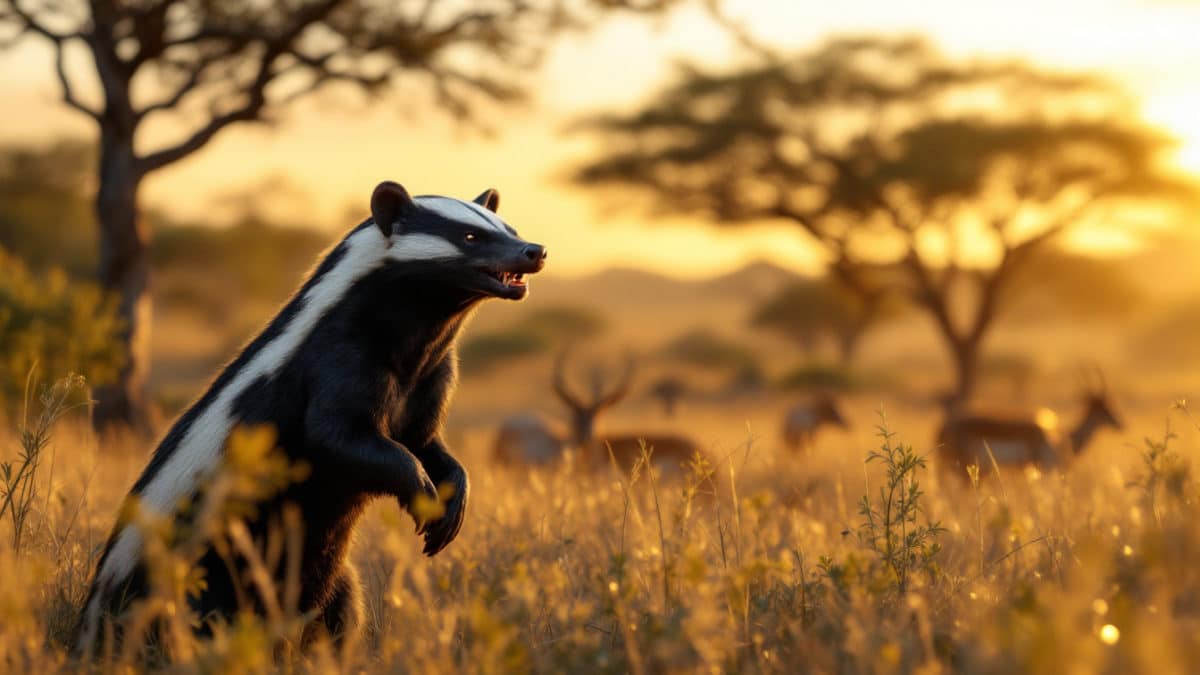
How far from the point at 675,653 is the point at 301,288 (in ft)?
6.11

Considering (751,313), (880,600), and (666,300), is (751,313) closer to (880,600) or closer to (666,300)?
(880,600)

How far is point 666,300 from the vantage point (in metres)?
89.4

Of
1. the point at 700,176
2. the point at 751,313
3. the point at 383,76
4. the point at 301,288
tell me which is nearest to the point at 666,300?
the point at 751,313

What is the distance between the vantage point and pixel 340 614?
3.89 meters

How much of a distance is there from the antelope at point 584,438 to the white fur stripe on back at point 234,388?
13.6 feet

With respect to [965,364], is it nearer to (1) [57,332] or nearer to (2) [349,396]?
(1) [57,332]

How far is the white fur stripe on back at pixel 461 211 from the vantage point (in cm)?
385

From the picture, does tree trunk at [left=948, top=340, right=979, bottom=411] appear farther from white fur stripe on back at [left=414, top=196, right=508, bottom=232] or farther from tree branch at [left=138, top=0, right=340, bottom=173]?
white fur stripe on back at [left=414, top=196, right=508, bottom=232]

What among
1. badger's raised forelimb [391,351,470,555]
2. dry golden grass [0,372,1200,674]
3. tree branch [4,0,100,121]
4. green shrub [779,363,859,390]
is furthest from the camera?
green shrub [779,363,859,390]

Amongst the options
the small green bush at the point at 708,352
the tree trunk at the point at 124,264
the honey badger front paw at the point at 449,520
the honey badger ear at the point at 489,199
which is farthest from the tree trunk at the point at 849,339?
the honey badger front paw at the point at 449,520

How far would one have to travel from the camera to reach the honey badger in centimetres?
352

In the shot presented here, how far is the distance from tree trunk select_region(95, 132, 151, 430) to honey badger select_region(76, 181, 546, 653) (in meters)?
8.37


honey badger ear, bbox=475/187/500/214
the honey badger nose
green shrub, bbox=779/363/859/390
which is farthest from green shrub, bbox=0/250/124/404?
green shrub, bbox=779/363/859/390

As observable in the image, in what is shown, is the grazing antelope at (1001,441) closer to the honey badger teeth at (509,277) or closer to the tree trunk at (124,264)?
the honey badger teeth at (509,277)
